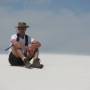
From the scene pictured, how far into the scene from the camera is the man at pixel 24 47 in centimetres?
1175

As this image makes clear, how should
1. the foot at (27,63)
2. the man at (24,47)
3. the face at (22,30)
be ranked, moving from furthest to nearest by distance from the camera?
the face at (22,30), the man at (24,47), the foot at (27,63)

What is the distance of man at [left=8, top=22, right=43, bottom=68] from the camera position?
38.6ft

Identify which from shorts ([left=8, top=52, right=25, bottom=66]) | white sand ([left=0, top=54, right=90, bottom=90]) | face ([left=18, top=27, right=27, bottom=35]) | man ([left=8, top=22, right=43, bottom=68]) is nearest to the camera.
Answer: white sand ([left=0, top=54, right=90, bottom=90])

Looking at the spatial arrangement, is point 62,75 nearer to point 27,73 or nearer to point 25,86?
point 27,73

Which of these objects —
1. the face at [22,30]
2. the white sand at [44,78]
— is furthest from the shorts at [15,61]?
the face at [22,30]

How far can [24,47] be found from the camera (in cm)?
1200

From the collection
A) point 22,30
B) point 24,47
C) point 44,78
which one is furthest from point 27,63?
point 44,78

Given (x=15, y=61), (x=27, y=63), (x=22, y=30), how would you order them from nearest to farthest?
(x=27, y=63)
(x=22, y=30)
(x=15, y=61)

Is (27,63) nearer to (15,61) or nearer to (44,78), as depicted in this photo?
(15,61)

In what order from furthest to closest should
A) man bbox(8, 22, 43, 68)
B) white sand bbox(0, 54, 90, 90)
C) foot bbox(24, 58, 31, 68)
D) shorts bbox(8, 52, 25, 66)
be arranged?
1. shorts bbox(8, 52, 25, 66)
2. man bbox(8, 22, 43, 68)
3. foot bbox(24, 58, 31, 68)
4. white sand bbox(0, 54, 90, 90)

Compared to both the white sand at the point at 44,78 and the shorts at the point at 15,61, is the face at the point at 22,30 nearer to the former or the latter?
the shorts at the point at 15,61

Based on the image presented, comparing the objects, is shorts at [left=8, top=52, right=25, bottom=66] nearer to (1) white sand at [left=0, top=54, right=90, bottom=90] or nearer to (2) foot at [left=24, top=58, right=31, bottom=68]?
(1) white sand at [left=0, top=54, right=90, bottom=90]

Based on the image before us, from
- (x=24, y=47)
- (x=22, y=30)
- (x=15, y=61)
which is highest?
(x=22, y=30)

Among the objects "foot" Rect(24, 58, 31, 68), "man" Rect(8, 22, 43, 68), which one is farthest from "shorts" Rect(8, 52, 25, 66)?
"foot" Rect(24, 58, 31, 68)
